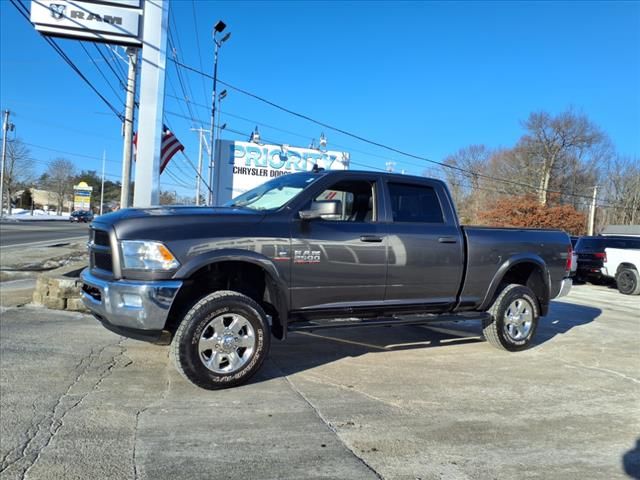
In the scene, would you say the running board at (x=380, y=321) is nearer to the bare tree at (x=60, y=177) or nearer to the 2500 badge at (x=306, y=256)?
the 2500 badge at (x=306, y=256)

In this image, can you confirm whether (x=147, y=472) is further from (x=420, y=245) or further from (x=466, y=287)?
(x=466, y=287)

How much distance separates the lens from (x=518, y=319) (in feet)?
22.1

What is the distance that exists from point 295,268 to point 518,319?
345cm

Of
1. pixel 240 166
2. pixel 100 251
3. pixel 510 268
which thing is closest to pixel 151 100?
pixel 100 251

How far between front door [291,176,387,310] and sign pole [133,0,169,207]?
21.5 feet

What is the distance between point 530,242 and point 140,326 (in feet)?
16.2

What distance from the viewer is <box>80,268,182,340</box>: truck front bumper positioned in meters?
4.30

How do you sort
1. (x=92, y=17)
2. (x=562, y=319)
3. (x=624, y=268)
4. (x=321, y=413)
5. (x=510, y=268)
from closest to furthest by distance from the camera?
(x=321, y=413)
(x=510, y=268)
(x=562, y=319)
(x=92, y=17)
(x=624, y=268)

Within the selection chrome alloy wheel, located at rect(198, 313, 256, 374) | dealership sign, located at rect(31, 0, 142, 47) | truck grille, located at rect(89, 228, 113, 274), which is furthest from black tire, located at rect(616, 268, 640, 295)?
truck grille, located at rect(89, 228, 113, 274)

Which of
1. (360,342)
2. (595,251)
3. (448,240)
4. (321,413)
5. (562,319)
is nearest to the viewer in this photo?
(321,413)

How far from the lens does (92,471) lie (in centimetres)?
307

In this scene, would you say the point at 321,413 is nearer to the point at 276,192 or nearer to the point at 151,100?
the point at 276,192

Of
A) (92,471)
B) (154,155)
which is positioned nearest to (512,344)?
(92,471)

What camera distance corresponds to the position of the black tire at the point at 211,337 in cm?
443
